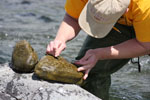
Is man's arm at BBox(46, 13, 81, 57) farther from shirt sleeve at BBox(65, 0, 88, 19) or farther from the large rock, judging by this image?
the large rock

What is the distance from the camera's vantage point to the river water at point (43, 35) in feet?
16.2

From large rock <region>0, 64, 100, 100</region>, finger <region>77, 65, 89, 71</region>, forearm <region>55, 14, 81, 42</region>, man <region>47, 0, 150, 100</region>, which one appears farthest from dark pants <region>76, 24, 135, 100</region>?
large rock <region>0, 64, 100, 100</region>

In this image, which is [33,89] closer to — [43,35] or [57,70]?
[57,70]

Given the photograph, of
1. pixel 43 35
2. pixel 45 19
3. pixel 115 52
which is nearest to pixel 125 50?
pixel 115 52

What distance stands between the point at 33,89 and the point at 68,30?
2.62ft

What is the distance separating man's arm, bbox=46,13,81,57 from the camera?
349cm

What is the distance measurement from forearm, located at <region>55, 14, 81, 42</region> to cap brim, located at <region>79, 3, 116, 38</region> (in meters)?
0.38

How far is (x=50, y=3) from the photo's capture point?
10820mm

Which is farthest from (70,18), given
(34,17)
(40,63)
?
(34,17)

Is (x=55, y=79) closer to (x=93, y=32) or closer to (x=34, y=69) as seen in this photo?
(x=34, y=69)

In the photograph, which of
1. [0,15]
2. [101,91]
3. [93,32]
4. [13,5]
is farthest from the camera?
[13,5]

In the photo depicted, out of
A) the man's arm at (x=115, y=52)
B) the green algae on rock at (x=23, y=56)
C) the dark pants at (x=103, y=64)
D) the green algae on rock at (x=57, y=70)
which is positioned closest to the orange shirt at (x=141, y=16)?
the man's arm at (x=115, y=52)

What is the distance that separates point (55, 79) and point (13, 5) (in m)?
7.02

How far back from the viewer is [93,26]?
10.9 ft
